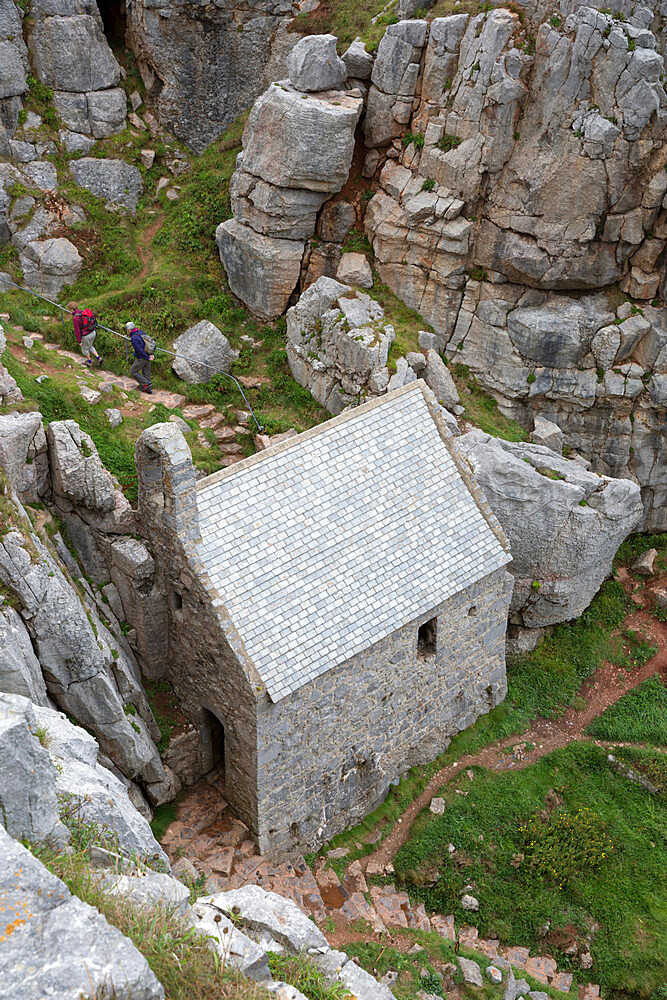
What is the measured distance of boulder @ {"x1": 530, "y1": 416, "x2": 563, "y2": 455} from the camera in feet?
97.9

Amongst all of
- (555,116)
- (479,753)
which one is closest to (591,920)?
(479,753)

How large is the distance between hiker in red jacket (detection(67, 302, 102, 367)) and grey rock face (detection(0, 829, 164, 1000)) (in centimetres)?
2135

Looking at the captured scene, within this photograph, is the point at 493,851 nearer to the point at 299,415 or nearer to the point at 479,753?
the point at 479,753

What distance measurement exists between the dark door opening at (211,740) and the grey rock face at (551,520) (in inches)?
397

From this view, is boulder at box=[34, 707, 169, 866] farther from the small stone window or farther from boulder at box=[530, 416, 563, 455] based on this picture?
boulder at box=[530, 416, 563, 455]

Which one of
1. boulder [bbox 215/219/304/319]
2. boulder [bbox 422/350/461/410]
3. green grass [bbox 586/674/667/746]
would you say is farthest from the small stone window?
boulder [bbox 215/219/304/319]

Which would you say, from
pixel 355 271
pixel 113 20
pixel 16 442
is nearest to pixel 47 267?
pixel 355 271

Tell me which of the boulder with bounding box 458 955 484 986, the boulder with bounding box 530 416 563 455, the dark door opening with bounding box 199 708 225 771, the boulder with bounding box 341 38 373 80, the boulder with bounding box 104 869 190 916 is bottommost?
the boulder with bounding box 458 955 484 986

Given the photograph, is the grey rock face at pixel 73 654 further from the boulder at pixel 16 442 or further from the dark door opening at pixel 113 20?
the dark door opening at pixel 113 20

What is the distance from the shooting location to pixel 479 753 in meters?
23.1

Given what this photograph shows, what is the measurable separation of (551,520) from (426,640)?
624 centimetres

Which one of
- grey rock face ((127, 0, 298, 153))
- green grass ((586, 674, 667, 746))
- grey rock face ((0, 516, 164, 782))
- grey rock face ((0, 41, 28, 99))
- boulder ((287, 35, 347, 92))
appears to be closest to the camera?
grey rock face ((0, 516, 164, 782))

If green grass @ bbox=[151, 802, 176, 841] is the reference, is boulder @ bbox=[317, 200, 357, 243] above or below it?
above

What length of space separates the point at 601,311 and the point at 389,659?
665 inches
